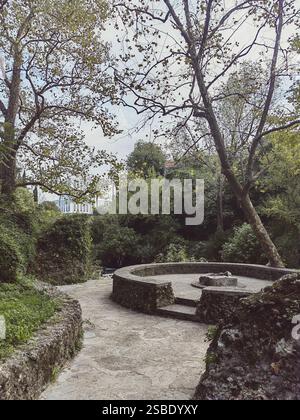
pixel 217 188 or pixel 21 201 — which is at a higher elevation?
pixel 217 188

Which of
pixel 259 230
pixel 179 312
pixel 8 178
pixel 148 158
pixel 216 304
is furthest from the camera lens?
pixel 148 158

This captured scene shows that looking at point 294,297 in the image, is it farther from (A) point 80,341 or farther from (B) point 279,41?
(B) point 279,41

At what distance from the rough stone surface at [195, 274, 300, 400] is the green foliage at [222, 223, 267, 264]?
420 inches

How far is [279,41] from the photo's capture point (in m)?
8.96

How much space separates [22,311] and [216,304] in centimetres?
313

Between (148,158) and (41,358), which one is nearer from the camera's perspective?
(41,358)

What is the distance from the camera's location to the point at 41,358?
3.40m

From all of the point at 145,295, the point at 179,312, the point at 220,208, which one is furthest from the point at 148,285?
the point at 220,208

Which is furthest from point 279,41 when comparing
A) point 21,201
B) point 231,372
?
point 231,372

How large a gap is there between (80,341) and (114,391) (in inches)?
62.6

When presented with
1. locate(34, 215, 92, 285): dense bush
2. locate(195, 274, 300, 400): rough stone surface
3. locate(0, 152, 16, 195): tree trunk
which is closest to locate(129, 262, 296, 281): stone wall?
locate(34, 215, 92, 285): dense bush

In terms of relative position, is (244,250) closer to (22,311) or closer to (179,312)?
(179,312)

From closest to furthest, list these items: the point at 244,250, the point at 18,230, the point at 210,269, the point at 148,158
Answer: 1. the point at 18,230
2. the point at 210,269
3. the point at 244,250
4. the point at 148,158
